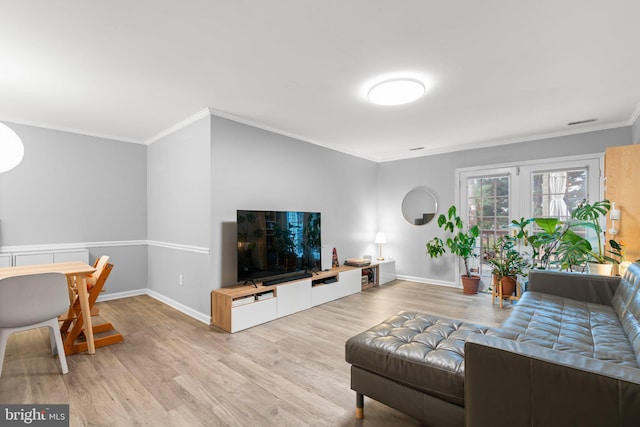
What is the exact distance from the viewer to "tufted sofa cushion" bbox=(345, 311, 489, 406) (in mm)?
1404

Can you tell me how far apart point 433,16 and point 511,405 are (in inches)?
79.2

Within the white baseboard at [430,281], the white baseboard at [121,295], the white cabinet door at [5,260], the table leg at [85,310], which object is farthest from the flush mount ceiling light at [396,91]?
the white cabinet door at [5,260]

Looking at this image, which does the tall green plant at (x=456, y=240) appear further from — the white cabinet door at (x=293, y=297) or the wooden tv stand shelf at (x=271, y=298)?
the white cabinet door at (x=293, y=297)

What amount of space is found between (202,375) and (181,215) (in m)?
2.13

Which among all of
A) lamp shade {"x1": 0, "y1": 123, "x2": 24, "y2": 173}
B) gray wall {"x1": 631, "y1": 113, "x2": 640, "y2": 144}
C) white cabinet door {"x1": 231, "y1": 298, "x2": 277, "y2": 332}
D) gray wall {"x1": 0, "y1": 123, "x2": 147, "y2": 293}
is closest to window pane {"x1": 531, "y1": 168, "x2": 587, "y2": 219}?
gray wall {"x1": 631, "y1": 113, "x2": 640, "y2": 144}

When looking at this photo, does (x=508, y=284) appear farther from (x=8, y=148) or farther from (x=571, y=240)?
(x=8, y=148)

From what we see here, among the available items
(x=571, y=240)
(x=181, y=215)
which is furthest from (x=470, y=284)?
(x=181, y=215)

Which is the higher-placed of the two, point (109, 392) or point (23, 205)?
point (23, 205)

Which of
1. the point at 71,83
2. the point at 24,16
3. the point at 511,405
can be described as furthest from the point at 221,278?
the point at 511,405

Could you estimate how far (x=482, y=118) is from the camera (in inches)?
140

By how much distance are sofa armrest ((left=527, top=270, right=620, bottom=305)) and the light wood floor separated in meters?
0.81

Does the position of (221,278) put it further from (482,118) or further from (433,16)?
(482,118)

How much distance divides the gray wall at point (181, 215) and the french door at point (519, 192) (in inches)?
160

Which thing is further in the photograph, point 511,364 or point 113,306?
point 113,306
